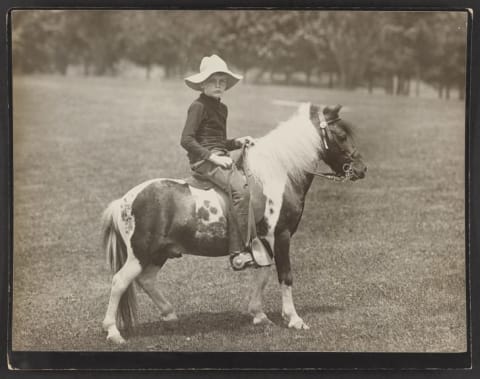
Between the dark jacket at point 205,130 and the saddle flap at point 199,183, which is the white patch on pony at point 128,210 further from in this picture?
the dark jacket at point 205,130

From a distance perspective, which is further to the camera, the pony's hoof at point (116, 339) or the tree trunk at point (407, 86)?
A: the tree trunk at point (407, 86)

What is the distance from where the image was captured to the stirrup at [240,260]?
427cm

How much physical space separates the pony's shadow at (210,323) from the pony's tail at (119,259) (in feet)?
0.35

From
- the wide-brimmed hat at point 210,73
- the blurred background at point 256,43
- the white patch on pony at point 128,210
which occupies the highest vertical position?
the blurred background at point 256,43

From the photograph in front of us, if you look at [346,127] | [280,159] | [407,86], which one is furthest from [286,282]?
[407,86]

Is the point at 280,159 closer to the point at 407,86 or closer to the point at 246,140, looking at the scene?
the point at 246,140

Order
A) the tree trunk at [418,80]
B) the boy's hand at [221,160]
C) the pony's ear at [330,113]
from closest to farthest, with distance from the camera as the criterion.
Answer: the boy's hand at [221,160]
the pony's ear at [330,113]
the tree trunk at [418,80]

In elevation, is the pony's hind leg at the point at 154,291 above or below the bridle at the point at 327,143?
below

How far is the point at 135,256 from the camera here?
4.24 meters

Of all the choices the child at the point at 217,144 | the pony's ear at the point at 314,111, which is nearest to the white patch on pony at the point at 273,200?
the child at the point at 217,144

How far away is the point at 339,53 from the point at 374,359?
1778mm

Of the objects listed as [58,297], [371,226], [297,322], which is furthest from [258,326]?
[58,297]

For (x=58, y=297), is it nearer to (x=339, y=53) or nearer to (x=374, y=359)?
(x=374, y=359)

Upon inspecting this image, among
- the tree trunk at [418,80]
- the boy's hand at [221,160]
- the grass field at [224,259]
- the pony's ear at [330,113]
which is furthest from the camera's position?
the tree trunk at [418,80]
